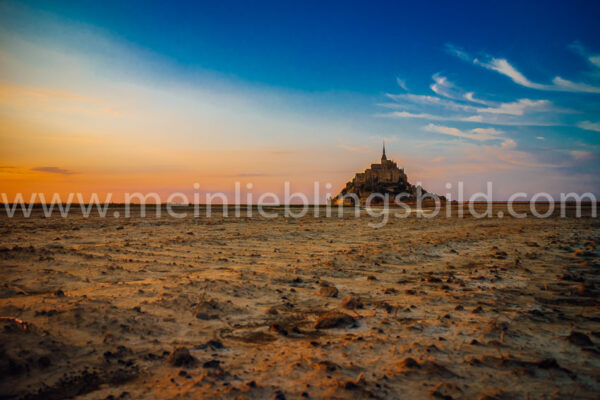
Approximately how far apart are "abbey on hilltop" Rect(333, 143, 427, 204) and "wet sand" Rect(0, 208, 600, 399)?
12012 centimetres

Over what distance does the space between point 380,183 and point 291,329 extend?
13918 cm

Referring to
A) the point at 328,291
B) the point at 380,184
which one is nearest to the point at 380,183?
the point at 380,184

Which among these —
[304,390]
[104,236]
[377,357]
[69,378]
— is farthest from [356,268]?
[104,236]

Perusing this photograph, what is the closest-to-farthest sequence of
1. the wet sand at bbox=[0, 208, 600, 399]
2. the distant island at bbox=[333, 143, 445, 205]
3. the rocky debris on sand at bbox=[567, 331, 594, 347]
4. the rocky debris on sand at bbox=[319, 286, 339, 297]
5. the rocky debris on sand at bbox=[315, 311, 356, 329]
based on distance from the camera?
1. the wet sand at bbox=[0, 208, 600, 399]
2. the rocky debris on sand at bbox=[567, 331, 594, 347]
3. the rocky debris on sand at bbox=[315, 311, 356, 329]
4. the rocky debris on sand at bbox=[319, 286, 339, 297]
5. the distant island at bbox=[333, 143, 445, 205]

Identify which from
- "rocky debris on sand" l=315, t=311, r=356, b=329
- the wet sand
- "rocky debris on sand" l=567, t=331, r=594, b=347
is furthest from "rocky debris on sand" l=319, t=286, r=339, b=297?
"rocky debris on sand" l=567, t=331, r=594, b=347

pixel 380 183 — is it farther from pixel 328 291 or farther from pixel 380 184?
pixel 328 291

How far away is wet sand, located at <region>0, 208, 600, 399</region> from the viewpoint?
9.19 feet

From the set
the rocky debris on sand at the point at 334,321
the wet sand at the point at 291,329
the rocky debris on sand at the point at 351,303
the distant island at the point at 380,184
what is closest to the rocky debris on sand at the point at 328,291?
the wet sand at the point at 291,329

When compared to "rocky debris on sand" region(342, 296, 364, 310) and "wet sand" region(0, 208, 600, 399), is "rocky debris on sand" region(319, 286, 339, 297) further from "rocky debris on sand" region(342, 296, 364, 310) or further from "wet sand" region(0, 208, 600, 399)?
"rocky debris on sand" region(342, 296, 364, 310)

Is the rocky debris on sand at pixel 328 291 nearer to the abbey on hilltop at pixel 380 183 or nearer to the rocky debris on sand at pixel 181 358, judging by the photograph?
the rocky debris on sand at pixel 181 358

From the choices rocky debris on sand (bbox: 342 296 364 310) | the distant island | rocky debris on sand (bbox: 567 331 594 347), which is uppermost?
the distant island

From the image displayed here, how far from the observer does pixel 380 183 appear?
139 meters

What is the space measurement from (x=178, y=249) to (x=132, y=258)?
1.65 meters

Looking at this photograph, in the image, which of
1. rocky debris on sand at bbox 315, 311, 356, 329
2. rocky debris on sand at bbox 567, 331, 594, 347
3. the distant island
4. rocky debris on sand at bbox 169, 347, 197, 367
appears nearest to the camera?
rocky debris on sand at bbox 169, 347, 197, 367
